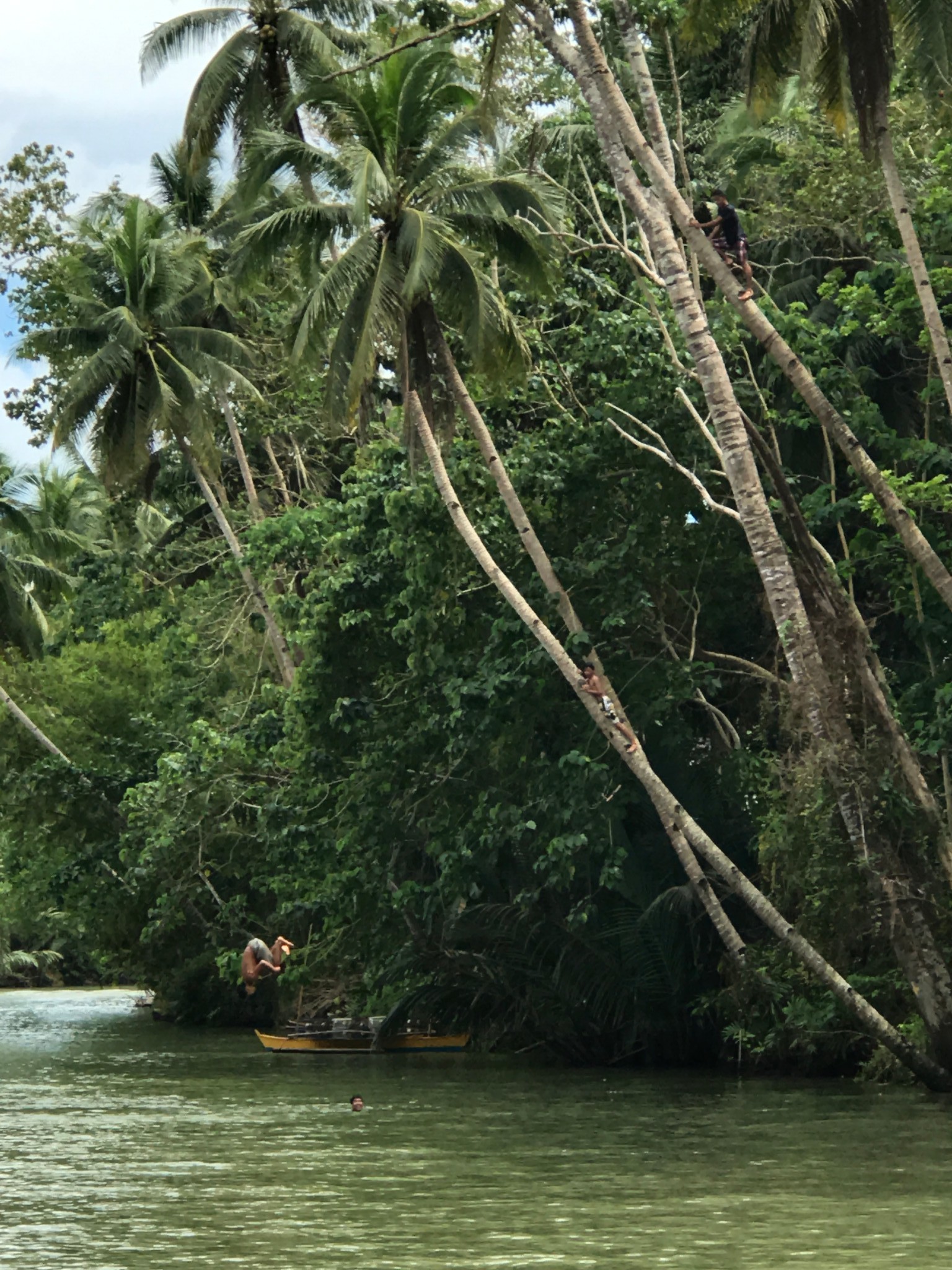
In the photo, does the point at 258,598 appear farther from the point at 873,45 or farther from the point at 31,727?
the point at 873,45

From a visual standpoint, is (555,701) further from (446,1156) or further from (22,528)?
(22,528)

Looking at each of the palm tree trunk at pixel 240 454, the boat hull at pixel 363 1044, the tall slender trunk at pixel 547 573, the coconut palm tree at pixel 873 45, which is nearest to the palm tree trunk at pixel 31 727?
the palm tree trunk at pixel 240 454

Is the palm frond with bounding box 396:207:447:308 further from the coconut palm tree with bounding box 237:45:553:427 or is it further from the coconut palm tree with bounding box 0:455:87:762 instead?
the coconut palm tree with bounding box 0:455:87:762

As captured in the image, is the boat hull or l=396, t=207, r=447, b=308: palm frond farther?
the boat hull

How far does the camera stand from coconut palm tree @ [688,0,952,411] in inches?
821

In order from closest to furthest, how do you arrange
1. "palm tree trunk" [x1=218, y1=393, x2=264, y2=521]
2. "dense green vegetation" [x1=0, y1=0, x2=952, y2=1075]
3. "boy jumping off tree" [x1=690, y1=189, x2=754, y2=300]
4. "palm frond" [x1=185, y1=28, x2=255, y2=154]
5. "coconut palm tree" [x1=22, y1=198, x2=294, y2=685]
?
1. "boy jumping off tree" [x1=690, y1=189, x2=754, y2=300]
2. "dense green vegetation" [x1=0, y1=0, x2=952, y2=1075]
3. "palm frond" [x1=185, y1=28, x2=255, y2=154]
4. "coconut palm tree" [x1=22, y1=198, x2=294, y2=685]
5. "palm tree trunk" [x1=218, y1=393, x2=264, y2=521]

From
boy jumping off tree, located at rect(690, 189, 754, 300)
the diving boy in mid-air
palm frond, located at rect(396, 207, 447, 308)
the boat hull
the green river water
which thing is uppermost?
palm frond, located at rect(396, 207, 447, 308)

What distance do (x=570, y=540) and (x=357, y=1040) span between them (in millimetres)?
10137

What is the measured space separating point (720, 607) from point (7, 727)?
19.5 metres

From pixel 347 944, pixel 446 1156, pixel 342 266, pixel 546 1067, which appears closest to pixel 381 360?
pixel 342 266

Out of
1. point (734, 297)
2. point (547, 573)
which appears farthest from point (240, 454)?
point (734, 297)

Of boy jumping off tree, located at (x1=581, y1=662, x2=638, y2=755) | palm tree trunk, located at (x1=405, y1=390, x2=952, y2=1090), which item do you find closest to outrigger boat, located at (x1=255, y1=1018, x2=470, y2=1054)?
palm tree trunk, located at (x1=405, y1=390, x2=952, y2=1090)

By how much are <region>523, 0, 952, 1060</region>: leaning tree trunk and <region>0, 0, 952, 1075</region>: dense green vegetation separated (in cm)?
7

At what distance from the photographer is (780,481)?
22.2 m
